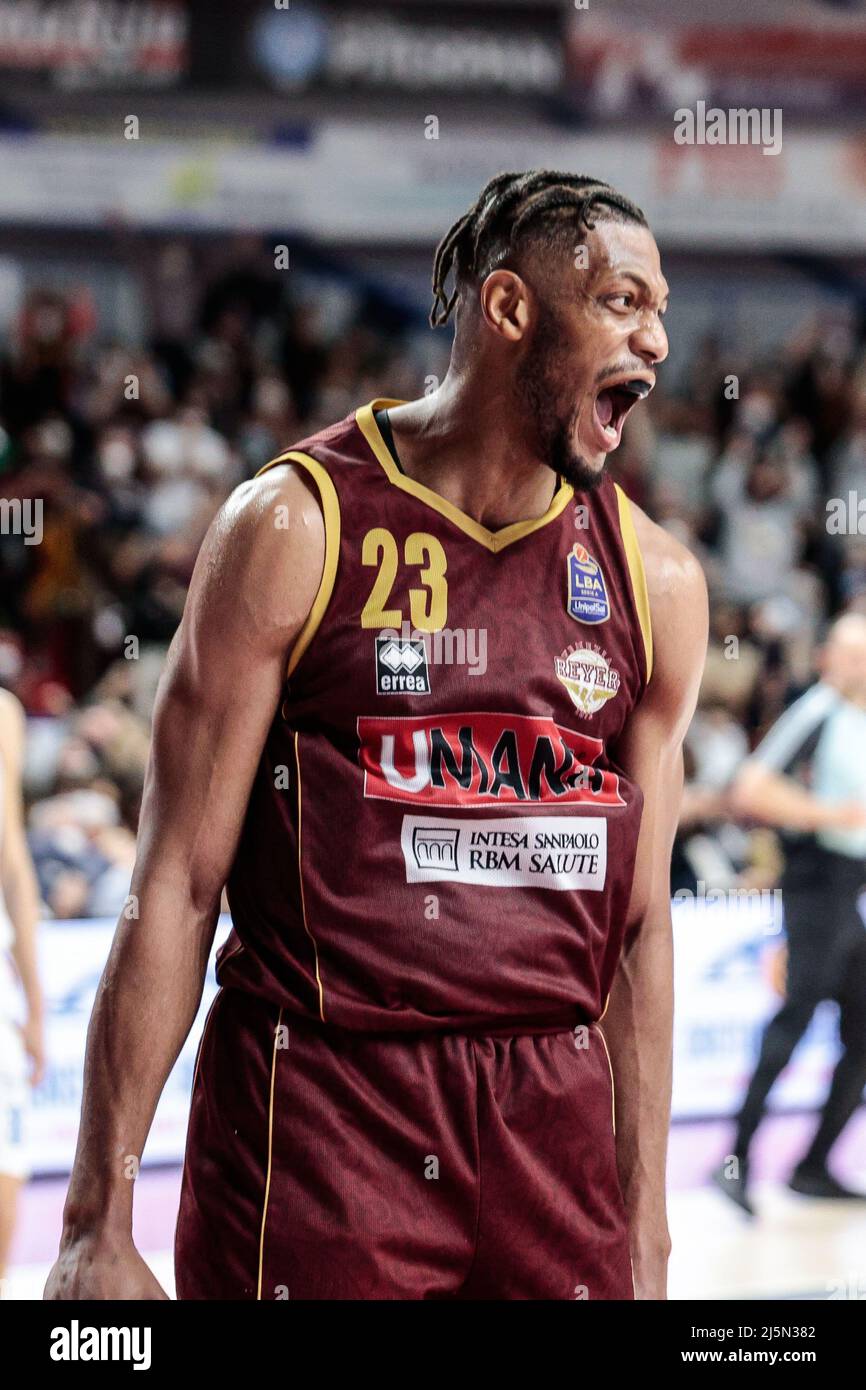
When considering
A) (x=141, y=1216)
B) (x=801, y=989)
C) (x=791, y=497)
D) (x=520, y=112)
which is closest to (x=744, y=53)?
(x=520, y=112)

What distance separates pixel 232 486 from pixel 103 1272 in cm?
738

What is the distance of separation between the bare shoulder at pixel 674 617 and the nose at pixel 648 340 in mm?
243

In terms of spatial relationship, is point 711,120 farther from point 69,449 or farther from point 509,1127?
point 509,1127

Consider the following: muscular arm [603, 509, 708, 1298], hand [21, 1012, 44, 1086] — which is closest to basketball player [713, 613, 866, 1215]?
hand [21, 1012, 44, 1086]

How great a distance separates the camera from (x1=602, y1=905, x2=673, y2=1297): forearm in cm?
208

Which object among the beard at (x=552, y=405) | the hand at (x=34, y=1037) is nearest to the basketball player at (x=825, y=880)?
the hand at (x=34, y=1037)

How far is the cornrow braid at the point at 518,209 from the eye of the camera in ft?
6.18

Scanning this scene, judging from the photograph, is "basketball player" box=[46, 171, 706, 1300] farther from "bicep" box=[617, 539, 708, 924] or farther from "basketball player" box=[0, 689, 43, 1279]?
"basketball player" box=[0, 689, 43, 1279]

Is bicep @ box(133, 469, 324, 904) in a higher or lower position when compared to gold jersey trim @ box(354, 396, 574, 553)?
lower

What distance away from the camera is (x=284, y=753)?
1.87m

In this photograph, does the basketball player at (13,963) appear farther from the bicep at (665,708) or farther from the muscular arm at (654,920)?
the bicep at (665,708)

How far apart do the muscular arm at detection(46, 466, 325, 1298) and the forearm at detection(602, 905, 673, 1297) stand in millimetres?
529
